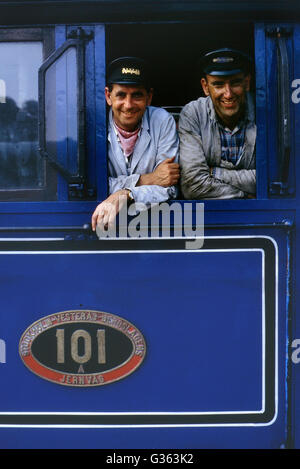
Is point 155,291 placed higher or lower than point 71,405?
higher

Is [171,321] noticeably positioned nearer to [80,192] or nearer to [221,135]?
[80,192]

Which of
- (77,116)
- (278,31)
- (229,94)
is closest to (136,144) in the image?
(77,116)

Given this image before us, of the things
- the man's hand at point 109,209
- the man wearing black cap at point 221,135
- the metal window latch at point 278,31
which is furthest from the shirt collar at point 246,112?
the man's hand at point 109,209

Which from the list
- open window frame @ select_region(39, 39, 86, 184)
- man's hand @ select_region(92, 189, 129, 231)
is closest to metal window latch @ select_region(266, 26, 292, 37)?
open window frame @ select_region(39, 39, 86, 184)

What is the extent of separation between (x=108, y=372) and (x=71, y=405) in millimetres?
216

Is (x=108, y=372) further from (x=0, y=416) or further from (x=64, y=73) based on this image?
(x=64, y=73)

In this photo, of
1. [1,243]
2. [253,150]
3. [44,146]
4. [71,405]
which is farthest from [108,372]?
[253,150]

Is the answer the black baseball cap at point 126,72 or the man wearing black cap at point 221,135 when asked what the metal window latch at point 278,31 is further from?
the black baseball cap at point 126,72

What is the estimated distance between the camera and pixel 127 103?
1927 mm

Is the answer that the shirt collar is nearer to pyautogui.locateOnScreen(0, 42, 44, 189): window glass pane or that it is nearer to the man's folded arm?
the man's folded arm

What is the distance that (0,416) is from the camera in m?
1.93

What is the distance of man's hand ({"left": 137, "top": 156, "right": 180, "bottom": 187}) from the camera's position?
1909 mm

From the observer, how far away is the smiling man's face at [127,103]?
1923mm

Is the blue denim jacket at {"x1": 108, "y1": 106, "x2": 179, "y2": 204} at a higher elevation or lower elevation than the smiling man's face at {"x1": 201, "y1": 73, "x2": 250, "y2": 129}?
lower
